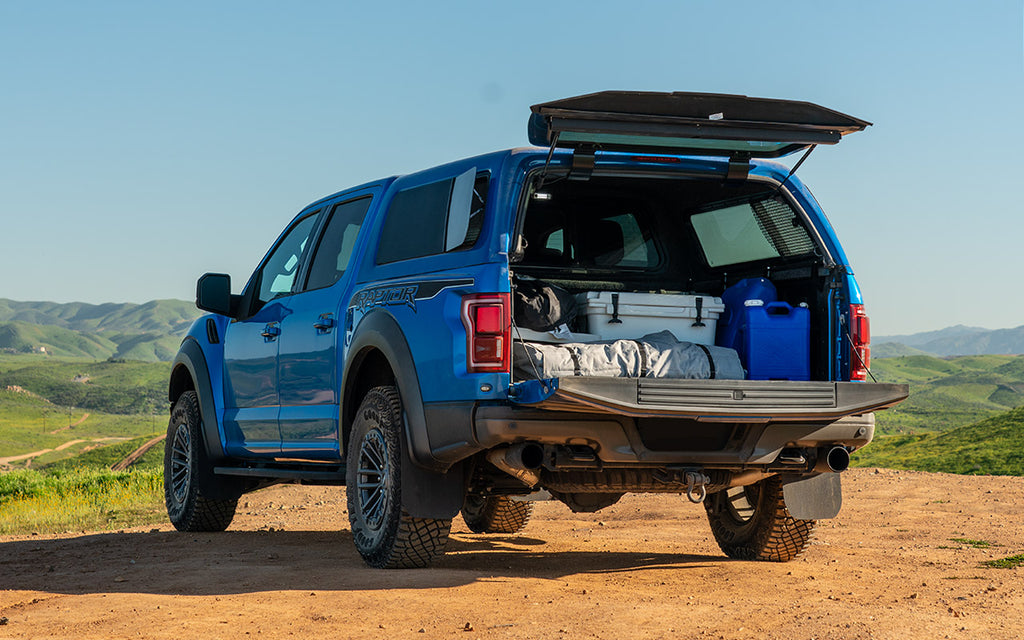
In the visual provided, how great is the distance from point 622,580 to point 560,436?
1.23 meters

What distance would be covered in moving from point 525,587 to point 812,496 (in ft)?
6.53

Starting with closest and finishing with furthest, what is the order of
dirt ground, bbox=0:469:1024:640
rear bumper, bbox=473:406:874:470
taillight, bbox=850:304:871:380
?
1. dirt ground, bbox=0:469:1024:640
2. rear bumper, bbox=473:406:874:470
3. taillight, bbox=850:304:871:380

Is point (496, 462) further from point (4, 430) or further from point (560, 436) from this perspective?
point (4, 430)

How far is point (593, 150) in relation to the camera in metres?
6.57

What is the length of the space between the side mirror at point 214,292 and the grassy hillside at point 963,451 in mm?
13413

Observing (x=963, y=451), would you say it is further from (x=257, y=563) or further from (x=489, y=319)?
(x=489, y=319)

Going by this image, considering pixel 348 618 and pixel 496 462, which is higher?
pixel 496 462

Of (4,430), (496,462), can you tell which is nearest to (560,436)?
(496,462)

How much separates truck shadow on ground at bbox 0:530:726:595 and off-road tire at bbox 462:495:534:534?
0.38 m

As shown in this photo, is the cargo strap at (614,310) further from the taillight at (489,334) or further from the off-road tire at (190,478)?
the off-road tire at (190,478)

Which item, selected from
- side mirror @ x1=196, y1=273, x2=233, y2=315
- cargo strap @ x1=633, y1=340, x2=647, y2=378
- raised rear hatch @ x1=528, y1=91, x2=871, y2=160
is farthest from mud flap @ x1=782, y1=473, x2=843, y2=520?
side mirror @ x1=196, y1=273, x2=233, y2=315

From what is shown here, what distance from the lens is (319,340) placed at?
7793mm

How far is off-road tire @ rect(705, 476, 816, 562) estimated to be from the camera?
7605mm

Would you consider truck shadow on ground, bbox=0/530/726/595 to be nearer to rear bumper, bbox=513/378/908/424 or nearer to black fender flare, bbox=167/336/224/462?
black fender flare, bbox=167/336/224/462
